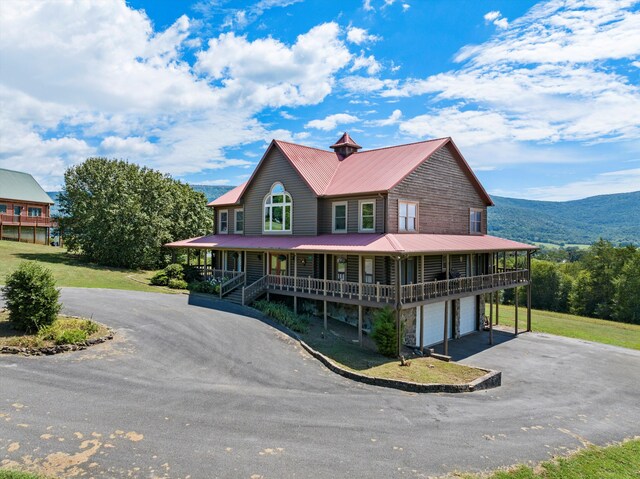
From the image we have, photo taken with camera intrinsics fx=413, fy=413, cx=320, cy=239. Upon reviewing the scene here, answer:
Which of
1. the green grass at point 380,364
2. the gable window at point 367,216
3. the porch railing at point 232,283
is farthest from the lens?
the porch railing at point 232,283

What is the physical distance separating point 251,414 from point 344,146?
75.6ft

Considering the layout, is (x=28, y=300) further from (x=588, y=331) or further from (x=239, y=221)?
(x=588, y=331)

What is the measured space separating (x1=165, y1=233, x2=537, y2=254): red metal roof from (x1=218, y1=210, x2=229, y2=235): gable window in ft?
8.59

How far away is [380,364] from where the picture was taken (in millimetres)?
17359

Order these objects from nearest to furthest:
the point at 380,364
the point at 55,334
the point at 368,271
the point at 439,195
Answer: the point at 55,334 → the point at 380,364 → the point at 368,271 → the point at 439,195

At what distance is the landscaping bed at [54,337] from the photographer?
46.4 ft

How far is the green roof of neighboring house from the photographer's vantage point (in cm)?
5025

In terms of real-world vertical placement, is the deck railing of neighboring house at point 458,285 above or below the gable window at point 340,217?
below

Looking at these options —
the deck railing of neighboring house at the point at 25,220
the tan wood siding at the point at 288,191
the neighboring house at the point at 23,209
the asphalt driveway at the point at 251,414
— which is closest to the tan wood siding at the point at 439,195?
the tan wood siding at the point at 288,191

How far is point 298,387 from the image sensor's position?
13.6 metres

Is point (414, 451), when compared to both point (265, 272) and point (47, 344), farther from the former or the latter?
point (265, 272)

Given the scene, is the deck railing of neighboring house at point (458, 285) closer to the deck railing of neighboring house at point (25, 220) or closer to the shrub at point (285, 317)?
the shrub at point (285, 317)

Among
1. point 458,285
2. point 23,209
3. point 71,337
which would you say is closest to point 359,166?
point 458,285

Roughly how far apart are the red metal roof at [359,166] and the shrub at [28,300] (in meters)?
14.9
